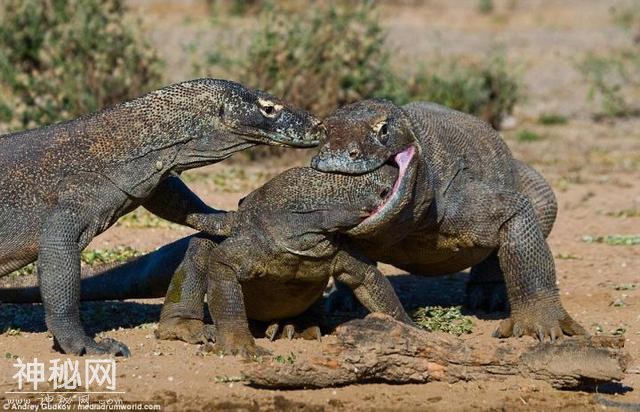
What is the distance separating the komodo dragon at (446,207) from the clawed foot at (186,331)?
40.2 inches

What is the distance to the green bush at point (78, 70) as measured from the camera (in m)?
14.3

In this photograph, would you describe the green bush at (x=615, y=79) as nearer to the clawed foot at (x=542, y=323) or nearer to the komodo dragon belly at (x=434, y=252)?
the komodo dragon belly at (x=434, y=252)

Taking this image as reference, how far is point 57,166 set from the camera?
25.8 ft

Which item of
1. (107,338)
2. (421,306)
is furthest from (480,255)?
(107,338)

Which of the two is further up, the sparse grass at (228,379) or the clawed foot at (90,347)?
the clawed foot at (90,347)

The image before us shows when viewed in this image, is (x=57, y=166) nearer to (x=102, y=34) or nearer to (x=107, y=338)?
(x=107, y=338)

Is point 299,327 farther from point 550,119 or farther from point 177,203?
point 550,119

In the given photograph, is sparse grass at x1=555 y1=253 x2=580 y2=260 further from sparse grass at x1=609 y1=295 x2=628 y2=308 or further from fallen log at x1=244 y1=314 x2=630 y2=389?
fallen log at x1=244 y1=314 x2=630 y2=389

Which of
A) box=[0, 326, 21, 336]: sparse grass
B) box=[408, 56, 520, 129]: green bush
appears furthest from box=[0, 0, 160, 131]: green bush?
box=[0, 326, 21, 336]: sparse grass

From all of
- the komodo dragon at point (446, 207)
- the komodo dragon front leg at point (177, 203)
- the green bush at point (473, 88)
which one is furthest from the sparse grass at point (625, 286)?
the green bush at point (473, 88)

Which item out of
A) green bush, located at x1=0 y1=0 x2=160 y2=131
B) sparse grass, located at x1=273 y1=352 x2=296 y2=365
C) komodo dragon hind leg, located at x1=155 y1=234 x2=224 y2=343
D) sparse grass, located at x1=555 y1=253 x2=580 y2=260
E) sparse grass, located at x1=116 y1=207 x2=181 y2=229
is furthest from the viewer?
green bush, located at x1=0 y1=0 x2=160 y2=131

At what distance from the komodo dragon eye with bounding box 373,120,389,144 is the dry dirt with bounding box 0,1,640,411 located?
1.24 metres

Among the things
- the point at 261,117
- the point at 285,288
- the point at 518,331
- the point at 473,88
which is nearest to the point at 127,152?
the point at 261,117

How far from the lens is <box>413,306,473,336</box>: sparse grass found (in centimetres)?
834
